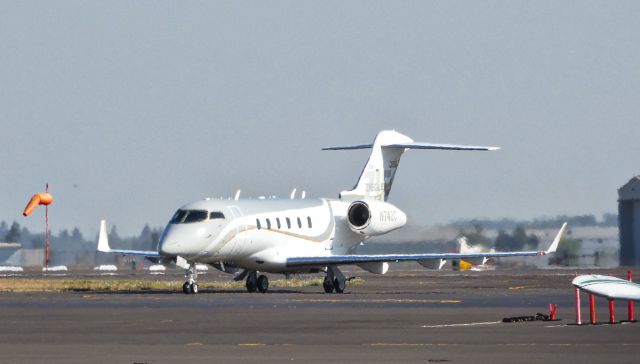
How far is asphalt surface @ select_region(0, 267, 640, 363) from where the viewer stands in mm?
20938

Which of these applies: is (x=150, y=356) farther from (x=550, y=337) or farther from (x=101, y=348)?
(x=550, y=337)

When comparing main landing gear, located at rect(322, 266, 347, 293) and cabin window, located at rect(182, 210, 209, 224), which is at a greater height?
cabin window, located at rect(182, 210, 209, 224)

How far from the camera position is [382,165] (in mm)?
58438

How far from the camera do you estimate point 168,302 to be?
132 feet

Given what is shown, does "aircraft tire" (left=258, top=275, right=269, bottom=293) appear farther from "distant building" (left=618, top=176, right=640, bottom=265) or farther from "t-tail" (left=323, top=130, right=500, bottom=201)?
"distant building" (left=618, top=176, right=640, bottom=265)

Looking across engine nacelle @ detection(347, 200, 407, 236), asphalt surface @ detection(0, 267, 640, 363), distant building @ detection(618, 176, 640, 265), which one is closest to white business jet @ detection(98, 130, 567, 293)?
engine nacelle @ detection(347, 200, 407, 236)

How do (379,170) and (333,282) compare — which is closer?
(333,282)

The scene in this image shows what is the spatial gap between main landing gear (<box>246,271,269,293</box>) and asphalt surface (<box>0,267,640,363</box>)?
782 centimetres

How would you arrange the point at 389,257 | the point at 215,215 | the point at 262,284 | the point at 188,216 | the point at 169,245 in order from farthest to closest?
the point at 262,284, the point at 389,257, the point at 215,215, the point at 188,216, the point at 169,245

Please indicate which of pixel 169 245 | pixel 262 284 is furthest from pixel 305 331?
pixel 262 284

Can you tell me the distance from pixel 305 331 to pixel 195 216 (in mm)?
22173

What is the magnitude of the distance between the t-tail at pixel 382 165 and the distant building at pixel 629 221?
2105 cm

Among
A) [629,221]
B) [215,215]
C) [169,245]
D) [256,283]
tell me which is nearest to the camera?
[169,245]

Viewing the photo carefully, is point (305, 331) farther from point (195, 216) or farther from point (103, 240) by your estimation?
point (103, 240)
